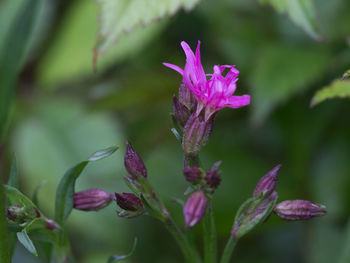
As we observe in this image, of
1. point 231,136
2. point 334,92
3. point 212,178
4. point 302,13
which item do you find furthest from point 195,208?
point 231,136

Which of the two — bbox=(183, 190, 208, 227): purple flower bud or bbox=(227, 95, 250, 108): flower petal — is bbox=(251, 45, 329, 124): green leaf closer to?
bbox=(227, 95, 250, 108): flower petal

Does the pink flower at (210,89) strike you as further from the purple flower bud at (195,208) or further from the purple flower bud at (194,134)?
the purple flower bud at (195,208)

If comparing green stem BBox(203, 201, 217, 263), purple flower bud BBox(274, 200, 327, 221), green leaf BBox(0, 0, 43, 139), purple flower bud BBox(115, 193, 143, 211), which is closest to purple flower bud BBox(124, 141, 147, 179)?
purple flower bud BBox(115, 193, 143, 211)

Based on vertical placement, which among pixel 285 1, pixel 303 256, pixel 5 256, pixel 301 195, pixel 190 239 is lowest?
pixel 303 256

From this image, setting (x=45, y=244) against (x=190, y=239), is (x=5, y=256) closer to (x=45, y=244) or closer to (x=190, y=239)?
(x=45, y=244)

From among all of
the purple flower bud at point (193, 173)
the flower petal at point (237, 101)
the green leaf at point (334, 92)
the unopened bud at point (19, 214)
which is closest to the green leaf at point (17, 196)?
the unopened bud at point (19, 214)

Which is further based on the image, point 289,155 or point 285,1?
point 289,155

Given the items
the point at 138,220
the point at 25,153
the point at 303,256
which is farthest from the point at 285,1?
the point at 25,153
